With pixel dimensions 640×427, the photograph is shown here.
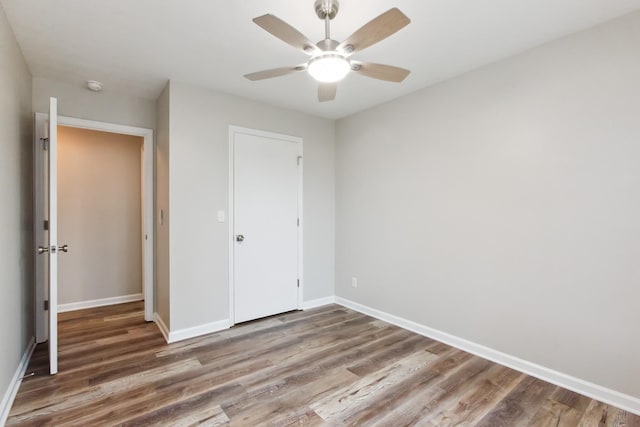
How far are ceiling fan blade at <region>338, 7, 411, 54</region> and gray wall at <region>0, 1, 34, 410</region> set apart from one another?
2.07 metres

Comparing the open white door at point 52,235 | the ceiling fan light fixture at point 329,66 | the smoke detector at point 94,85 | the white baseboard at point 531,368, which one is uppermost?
the smoke detector at point 94,85

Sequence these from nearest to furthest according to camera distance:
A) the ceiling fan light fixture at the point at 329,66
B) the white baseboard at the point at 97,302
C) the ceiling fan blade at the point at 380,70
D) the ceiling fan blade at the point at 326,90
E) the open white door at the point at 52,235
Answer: the ceiling fan light fixture at the point at 329,66, the ceiling fan blade at the point at 380,70, the ceiling fan blade at the point at 326,90, the open white door at the point at 52,235, the white baseboard at the point at 97,302

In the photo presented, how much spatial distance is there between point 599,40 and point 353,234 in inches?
107

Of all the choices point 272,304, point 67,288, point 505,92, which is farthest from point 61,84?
point 505,92

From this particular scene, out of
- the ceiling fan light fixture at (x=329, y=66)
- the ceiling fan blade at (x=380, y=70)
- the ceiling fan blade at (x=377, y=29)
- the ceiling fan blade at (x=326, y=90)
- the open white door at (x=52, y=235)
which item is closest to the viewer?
the ceiling fan blade at (x=377, y=29)

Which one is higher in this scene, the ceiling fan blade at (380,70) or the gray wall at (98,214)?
the ceiling fan blade at (380,70)

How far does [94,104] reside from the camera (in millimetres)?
3062

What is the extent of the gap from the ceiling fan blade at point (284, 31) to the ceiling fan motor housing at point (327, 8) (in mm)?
292

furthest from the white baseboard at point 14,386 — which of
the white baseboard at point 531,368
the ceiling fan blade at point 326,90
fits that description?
the white baseboard at point 531,368

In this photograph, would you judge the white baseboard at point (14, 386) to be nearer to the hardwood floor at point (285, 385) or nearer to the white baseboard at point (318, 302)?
the hardwood floor at point (285, 385)

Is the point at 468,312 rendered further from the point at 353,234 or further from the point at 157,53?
the point at 157,53

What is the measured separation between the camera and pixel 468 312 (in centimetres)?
273

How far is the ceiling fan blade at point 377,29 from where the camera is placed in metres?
1.42

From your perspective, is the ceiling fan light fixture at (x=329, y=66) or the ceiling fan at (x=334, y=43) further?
the ceiling fan light fixture at (x=329, y=66)
